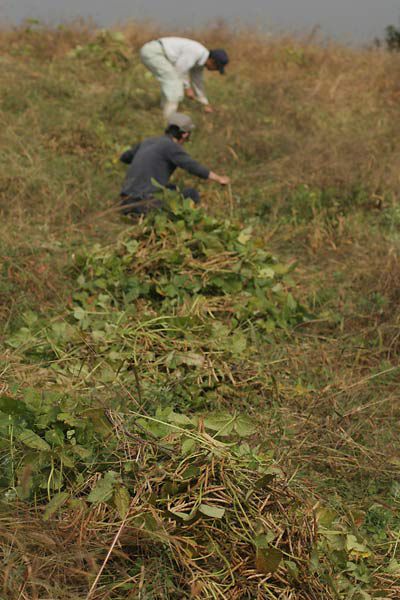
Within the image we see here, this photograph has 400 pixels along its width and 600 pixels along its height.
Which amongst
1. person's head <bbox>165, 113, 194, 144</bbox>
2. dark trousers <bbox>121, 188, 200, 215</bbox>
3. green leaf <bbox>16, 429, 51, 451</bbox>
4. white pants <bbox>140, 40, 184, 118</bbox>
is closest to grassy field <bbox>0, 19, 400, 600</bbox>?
green leaf <bbox>16, 429, 51, 451</bbox>

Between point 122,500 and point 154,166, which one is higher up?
point 122,500

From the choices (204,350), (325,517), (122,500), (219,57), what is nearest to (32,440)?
(122,500)

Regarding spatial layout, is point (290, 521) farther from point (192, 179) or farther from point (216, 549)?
point (192, 179)

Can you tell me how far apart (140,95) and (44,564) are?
314 inches

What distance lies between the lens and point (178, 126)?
5.91 m

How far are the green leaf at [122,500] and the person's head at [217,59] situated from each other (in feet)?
22.9

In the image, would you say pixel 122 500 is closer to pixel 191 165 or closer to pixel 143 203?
pixel 143 203

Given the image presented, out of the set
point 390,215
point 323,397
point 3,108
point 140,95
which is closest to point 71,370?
point 323,397

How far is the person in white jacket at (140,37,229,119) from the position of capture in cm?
813

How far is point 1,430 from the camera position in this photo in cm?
224

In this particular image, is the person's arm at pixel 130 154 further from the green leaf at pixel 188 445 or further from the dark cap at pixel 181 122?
the green leaf at pixel 188 445

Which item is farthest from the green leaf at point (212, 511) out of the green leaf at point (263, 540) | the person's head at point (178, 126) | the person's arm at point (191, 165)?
the person's head at point (178, 126)

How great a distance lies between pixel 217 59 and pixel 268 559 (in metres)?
7.20

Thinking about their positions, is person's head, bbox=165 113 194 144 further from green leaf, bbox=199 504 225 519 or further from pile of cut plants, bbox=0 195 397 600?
green leaf, bbox=199 504 225 519
